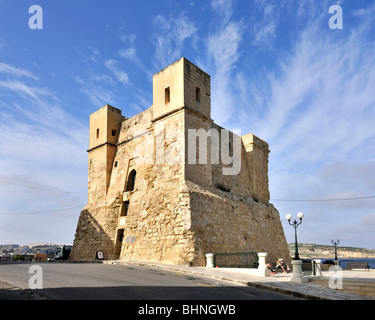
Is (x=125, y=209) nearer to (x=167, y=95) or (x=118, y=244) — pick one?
(x=118, y=244)

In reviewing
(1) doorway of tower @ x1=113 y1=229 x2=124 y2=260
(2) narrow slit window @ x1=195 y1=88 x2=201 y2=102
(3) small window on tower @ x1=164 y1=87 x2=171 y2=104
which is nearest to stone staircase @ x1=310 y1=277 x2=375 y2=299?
(2) narrow slit window @ x1=195 y1=88 x2=201 y2=102

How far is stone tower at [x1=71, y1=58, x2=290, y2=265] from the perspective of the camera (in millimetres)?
16812

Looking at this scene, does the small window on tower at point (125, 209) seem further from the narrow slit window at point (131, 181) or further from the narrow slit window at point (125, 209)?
the narrow slit window at point (131, 181)

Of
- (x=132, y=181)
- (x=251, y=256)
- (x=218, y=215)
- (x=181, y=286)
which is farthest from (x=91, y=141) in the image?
(x=181, y=286)

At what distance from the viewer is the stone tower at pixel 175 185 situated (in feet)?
55.2

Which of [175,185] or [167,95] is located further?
[167,95]

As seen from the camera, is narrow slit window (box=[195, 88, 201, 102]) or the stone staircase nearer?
the stone staircase

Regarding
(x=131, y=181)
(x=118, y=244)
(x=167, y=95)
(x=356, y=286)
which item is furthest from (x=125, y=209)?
(x=356, y=286)

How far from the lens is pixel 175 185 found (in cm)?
1777

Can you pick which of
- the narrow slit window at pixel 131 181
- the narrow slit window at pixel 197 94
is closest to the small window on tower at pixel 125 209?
the narrow slit window at pixel 131 181

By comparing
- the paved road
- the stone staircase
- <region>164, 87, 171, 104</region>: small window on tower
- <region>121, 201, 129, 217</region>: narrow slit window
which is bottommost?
the stone staircase

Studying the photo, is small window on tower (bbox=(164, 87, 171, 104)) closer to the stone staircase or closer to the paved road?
the paved road

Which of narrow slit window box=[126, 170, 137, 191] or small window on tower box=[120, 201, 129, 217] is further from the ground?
narrow slit window box=[126, 170, 137, 191]

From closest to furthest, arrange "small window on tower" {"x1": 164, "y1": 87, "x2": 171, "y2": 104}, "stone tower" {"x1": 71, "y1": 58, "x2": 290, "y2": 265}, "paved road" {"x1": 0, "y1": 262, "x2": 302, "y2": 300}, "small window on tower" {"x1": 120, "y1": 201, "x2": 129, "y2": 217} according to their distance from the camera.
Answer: "paved road" {"x1": 0, "y1": 262, "x2": 302, "y2": 300} → "stone tower" {"x1": 71, "y1": 58, "x2": 290, "y2": 265} → "small window on tower" {"x1": 164, "y1": 87, "x2": 171, "y2": 104} → "small window on tower" {"x1": 120, "y1": 201, "x2": 129, "y2": 217}
